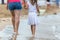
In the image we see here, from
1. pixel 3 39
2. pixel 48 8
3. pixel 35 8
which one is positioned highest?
pixel 35 8

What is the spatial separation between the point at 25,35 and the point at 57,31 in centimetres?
152

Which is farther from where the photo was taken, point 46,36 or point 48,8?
point 48,8

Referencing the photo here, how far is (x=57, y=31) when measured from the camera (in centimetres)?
1002

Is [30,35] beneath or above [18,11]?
beneath

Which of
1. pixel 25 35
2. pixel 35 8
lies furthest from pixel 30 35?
pixel 35 8

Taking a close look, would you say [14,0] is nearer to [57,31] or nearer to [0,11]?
[57,31]

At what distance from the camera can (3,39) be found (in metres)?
8.15

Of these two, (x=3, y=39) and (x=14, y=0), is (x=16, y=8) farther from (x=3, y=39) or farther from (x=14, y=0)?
(x=3, y=39)

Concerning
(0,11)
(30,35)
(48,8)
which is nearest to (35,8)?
(30,35)

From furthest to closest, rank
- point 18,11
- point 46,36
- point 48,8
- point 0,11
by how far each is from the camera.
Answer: point 48,8 → point 0,11 → point 46,36 → point 18,11

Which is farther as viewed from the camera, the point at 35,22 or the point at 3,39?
the point at 35,22

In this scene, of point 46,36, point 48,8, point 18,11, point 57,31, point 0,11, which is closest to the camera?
point 18,11

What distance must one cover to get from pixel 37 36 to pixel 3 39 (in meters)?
1.26

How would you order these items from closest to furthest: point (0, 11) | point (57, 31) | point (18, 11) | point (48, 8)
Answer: point (18, 11), point (57, 31), point (0, 11), point (48, 8)
